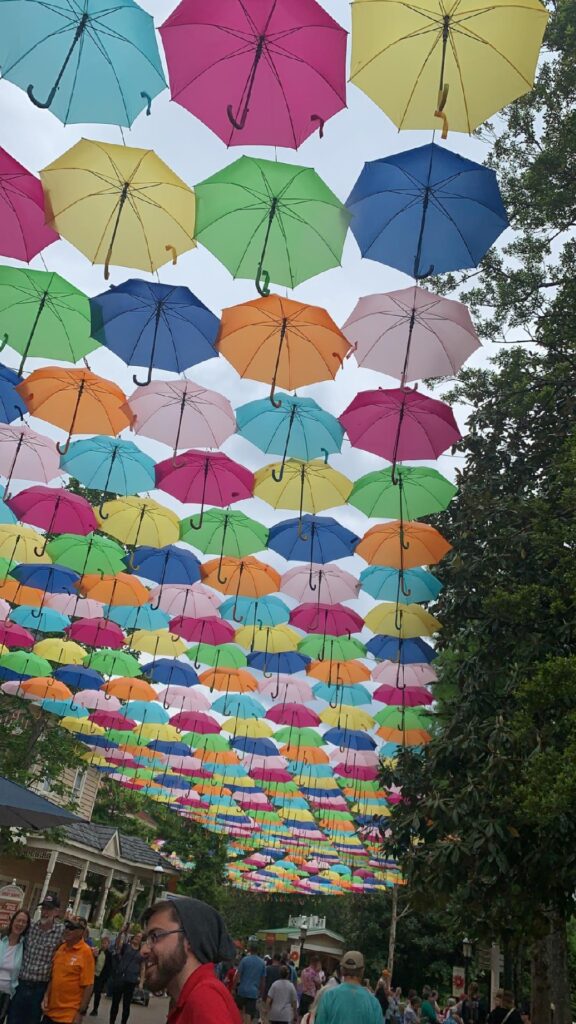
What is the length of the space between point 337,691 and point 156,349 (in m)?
9.87

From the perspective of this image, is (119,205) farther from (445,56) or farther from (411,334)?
(411,334)

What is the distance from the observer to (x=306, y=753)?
68.1ft

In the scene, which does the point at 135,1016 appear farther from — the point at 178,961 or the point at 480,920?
the point at 178,961

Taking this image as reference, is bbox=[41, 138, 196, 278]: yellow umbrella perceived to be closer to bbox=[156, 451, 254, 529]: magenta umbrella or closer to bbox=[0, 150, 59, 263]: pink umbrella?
bbox=[0, 150, 59, 263]: pink umbrella

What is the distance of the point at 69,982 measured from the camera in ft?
21.6

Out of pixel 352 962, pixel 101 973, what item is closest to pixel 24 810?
pixel 352 962

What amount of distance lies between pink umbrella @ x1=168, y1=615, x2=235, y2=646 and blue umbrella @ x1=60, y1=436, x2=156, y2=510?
406cm

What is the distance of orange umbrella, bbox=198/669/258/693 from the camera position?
16.9m

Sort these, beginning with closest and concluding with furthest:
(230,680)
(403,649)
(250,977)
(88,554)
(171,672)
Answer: (88,554) → (250,977) → (403,649) → (171,672) → (230,680)

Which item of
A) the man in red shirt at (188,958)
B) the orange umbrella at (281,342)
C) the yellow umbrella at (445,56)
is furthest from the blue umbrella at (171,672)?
the man in red shirt at (188,958)

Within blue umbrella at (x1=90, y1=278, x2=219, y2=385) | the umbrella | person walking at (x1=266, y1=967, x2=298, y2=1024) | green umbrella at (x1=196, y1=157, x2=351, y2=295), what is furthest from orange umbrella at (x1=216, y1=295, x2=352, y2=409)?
person walking at (x1=266, y1=967, x2=298, y2=1024)

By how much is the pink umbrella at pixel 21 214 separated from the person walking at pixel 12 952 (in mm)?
5865

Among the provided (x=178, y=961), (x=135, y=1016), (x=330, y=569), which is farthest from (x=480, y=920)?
(x=135, y=1016)

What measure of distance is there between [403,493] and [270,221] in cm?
463
